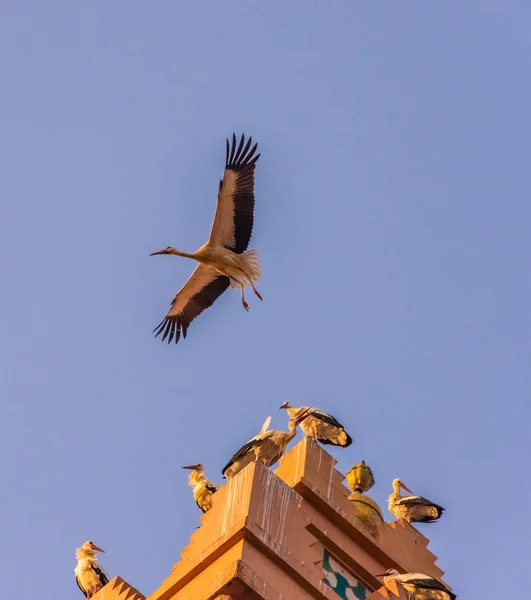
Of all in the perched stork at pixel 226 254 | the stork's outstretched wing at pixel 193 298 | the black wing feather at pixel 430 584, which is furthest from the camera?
the stork's outstretched wing at pixel 193 298

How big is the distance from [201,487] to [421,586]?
546cm

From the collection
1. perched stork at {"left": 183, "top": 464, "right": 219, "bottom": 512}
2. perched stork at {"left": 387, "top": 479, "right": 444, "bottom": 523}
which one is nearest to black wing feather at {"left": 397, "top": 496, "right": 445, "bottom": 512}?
perched stork at {"left": 387, "top": 479, "right": 444, "bottom": 523}

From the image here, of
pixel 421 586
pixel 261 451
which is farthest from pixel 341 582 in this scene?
pixel 261 451

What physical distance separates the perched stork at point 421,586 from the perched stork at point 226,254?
8652mm

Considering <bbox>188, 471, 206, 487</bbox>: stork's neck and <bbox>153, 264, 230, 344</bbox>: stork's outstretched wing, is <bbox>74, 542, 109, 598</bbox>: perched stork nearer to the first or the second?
<bbox>188, 471, 206, 487</bbox>: stork's neck

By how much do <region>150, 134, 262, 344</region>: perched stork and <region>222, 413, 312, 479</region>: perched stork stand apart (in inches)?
271

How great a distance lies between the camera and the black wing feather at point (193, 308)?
984 inches

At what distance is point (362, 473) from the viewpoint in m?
17.1

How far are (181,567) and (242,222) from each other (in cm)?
964

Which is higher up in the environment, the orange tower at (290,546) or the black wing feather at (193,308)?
the black wing feather at (193,308)

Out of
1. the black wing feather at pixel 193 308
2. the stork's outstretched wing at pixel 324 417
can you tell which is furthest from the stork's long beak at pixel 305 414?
the black wing feather at pixel 193 308

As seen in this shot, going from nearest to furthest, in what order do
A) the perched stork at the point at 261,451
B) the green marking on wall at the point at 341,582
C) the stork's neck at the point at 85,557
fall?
1. the green marking on wall at the point at 341,582
2. the perched stork at the point at 261,451
3. the stork's neck at the point at 85,557

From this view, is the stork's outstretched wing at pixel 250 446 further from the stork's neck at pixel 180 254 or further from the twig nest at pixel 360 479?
the stork's neck at pixel 180 254

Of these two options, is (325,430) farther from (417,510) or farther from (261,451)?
(261,451)
